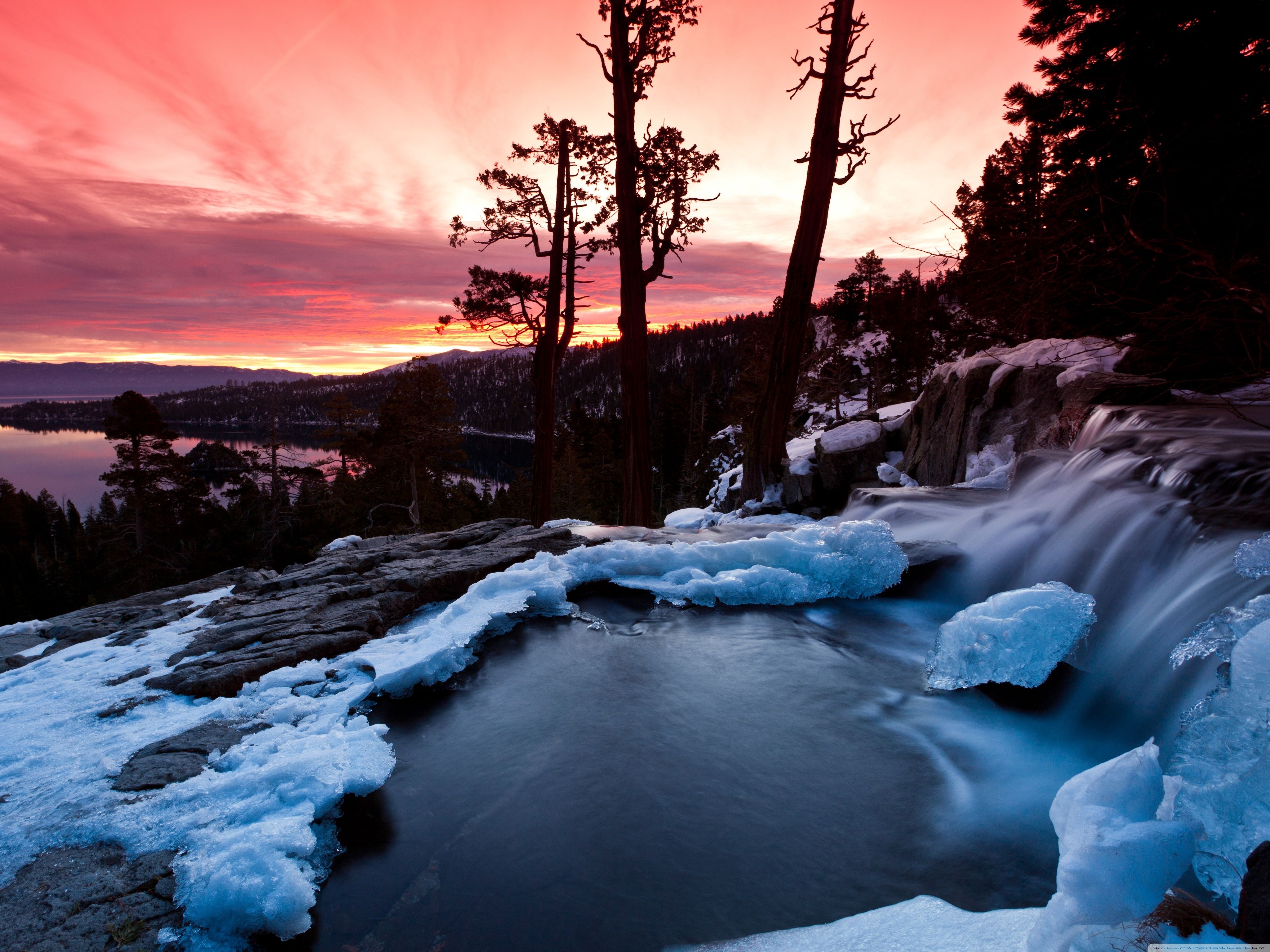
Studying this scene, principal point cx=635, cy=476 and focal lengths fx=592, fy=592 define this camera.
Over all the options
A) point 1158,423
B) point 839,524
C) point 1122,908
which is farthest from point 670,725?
point 1158,423

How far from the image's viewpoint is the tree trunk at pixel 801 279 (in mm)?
10586

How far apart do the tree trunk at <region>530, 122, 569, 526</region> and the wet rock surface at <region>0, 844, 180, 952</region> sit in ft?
39.9

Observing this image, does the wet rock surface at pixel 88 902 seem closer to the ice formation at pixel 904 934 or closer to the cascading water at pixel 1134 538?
the ice formation at pixel 904 934

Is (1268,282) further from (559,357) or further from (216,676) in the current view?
(559,357)

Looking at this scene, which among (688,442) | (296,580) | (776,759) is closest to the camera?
(776,759)

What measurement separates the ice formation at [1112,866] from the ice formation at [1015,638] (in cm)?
223

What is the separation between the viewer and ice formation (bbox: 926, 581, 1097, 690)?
14.1 ft

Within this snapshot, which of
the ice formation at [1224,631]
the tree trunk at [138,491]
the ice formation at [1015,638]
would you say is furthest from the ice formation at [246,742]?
the tree trunk at [138,491]

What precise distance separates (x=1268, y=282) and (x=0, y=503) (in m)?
79.6

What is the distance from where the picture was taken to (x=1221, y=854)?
7.04ft

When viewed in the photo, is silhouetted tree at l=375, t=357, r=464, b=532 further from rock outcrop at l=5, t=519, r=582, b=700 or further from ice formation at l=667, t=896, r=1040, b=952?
ice formation at l=667, t=896, r=1040, b=952

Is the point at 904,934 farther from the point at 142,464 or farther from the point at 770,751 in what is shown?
the point at 142,464

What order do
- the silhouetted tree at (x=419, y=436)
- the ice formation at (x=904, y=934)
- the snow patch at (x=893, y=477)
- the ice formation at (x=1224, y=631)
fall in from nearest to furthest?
the ice formation at (x=904, y=934) < the ice formation at (x=1224, y=631) < the snow patch at (x=893, y=477) < the silhouetted tree at (x=419, y=436)

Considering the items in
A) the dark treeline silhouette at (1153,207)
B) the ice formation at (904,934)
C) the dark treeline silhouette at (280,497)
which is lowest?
the dark treeline silhouette at (280,497)
